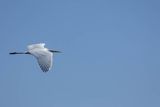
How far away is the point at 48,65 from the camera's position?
40.5 meters

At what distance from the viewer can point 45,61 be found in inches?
1602

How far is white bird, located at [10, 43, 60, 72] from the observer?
40.5 metres

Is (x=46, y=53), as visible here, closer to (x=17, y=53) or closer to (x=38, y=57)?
(x=38, y=57)

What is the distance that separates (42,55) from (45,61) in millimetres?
797

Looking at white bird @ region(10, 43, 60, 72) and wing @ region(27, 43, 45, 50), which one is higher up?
wing @ region(27, 43, 45, 50)

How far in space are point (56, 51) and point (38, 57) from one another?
20.2ft

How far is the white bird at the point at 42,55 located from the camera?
40469 mm

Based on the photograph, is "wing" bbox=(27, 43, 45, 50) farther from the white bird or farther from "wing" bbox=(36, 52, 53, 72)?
"wing" bbox=(36, 52, 53, 72)

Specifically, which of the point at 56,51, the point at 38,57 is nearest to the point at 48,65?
the point at 38,57

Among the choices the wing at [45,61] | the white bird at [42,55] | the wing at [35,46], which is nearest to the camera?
the wing at [45,61]

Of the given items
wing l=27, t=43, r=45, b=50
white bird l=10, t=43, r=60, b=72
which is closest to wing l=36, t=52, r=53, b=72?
white bird l=10, t=43, r=60, b=72

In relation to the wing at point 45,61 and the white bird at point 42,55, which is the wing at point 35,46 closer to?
the white bird at point 42,55

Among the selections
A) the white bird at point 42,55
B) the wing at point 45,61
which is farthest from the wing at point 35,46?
the wing at point 45,61

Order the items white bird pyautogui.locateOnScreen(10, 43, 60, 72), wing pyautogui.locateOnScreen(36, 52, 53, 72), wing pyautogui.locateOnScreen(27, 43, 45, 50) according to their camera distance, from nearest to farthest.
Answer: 1. wing pyautogui.locateOnScreen(36, 52, 53, 72)
2. white bird pyautogui.locateOnScreen(10, 43, 60, 72)
3. wing pyautogui.locateOnScreen(27, 43, 45, 50)
